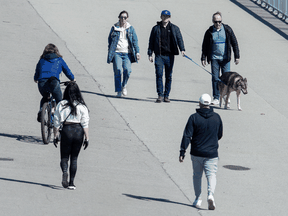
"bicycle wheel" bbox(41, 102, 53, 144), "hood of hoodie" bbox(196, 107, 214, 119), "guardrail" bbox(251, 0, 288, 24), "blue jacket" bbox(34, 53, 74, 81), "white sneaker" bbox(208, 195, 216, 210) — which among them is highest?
"guardrail" bbox(251, 0, 288, 24)

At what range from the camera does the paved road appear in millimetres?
8875

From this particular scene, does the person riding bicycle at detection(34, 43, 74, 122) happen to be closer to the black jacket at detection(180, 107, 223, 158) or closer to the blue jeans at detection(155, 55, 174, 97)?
the black jacket at detection(180, 107, 223, 158)

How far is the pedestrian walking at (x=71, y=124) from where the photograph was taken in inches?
342

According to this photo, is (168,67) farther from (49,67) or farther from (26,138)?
(26,138)

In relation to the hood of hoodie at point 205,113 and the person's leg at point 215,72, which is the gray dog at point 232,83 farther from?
the hood of hoodie at point 205,113

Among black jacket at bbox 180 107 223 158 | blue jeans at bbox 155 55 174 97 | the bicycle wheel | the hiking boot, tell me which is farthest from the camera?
blue jeans at bbox 155 55 174 97

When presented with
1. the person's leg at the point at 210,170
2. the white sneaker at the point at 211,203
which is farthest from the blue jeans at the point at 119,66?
the white sneaker at the point at 211,203

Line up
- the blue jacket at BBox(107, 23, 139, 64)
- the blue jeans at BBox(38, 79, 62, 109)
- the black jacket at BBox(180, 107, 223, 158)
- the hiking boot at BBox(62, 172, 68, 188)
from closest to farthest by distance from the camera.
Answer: the black jacket at BBox(180, 107, 223, 158), the hiking boot at BBox(62, 172, 68, 188), the blue jeans at BBox(38, 79, 62, 109), the blue jacket at BBox(107, 23, 139, 64)

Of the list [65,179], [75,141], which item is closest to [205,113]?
[75,141]

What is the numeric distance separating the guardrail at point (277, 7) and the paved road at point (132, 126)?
2.98 feet

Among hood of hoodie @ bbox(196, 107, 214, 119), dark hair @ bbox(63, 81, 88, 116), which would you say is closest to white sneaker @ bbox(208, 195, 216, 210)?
hood of hoodie @ bbox(196, 107, 214, 119)

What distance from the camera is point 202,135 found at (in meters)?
8.53

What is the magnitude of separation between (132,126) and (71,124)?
13.0ft

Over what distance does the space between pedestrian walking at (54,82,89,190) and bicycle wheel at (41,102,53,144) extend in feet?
6.70
